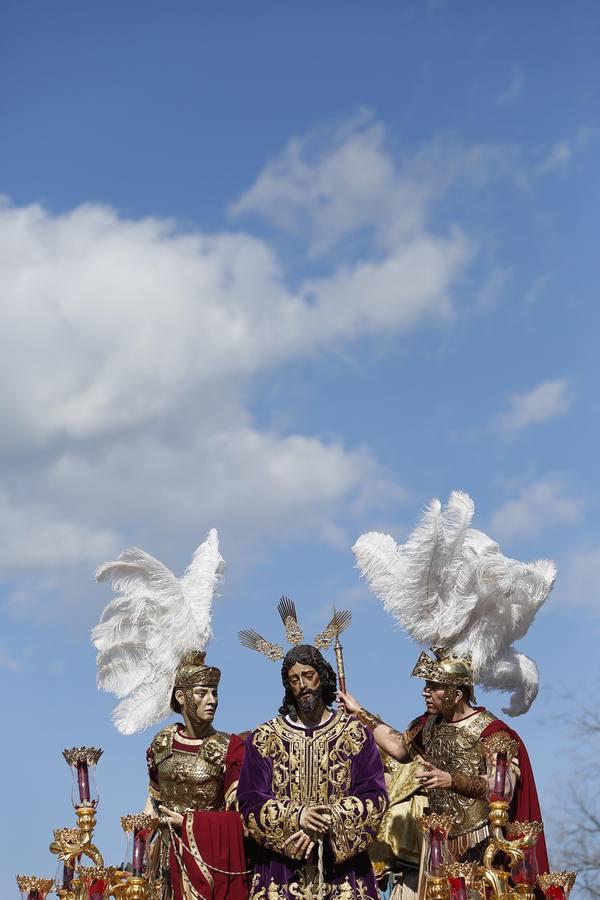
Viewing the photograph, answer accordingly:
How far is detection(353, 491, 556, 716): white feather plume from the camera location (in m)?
11.0

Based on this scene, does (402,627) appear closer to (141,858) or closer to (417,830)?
(417,830)

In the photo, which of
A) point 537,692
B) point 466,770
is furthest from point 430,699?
point 537,692

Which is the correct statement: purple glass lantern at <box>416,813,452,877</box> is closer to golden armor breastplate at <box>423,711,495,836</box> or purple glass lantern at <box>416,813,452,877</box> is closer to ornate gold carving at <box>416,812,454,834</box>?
ornate gold carving at <box>416,812,454,834</box>

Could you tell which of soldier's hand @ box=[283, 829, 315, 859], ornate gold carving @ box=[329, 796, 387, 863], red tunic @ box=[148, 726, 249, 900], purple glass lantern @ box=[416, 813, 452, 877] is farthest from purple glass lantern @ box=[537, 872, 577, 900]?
red tunic @ box=[148, 726, 249, 900]

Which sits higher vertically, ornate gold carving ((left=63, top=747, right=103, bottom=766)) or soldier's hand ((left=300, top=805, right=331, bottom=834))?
ornate gold carving ((left=63, top=747, right=103, bottom=766))

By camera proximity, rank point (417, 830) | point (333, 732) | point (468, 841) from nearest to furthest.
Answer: point (333, 732) → point (468, 841) → point (417, 830)

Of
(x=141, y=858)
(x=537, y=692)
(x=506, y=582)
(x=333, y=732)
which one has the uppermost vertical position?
(x=506, y=582)

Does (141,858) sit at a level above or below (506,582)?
below

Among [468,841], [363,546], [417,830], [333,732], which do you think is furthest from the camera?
[363,546]

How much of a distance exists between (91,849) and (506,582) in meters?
3.80

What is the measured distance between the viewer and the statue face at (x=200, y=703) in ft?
33.2

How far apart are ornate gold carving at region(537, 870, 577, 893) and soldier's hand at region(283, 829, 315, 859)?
5.62 ft

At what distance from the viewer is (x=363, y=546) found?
11453mm

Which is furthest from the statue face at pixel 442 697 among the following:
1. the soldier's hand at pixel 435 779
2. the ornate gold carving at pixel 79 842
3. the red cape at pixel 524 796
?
the ornate gold carving at pixel 79 842
